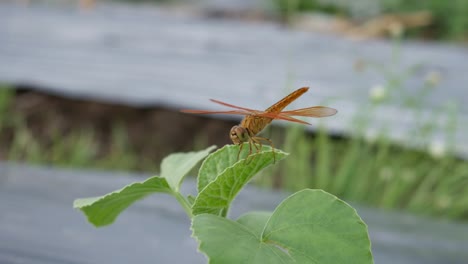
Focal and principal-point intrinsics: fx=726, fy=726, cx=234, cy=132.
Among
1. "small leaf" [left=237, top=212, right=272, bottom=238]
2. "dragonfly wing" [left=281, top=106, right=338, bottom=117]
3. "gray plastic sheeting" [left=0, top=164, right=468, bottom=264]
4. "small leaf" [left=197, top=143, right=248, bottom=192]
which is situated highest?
"dragonfly wing" [left=281, top=106, right=338, bottom=117]

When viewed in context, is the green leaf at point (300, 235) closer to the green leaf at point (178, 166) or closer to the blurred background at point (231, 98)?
the green leaf at point (178, 166)

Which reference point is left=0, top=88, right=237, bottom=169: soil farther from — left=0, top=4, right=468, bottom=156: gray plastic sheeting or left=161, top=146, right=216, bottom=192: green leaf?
left=161, top=146, right=216, bottom=192: green leaf

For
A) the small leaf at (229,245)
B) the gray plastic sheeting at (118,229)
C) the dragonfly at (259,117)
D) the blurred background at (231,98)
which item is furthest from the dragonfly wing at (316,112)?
the blurred background at (231,98)

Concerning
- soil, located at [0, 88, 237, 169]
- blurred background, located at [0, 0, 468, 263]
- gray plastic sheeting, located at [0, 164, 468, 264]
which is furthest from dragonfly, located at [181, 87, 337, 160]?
soil, located at [0, 88, 237, 169]

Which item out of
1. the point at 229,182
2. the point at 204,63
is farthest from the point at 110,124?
the point at 229,182

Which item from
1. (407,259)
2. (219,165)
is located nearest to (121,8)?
(407,259)
